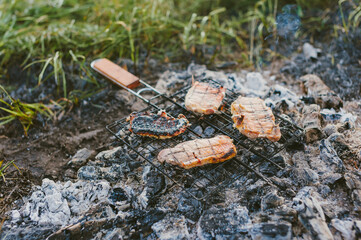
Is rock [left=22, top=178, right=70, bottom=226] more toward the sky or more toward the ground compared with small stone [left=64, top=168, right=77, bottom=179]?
more toward the sky

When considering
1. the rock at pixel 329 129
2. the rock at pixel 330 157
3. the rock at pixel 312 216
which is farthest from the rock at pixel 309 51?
the rock at pixel 312 216

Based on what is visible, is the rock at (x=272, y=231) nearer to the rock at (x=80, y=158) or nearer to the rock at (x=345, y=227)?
the rock at (x=345, y=227)

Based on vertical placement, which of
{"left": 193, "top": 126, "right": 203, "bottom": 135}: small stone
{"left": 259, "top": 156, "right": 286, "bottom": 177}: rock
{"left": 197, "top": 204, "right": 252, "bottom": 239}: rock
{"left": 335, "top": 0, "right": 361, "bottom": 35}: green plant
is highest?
{"left": 335, "top": 0, "right": 361, "bottom": 35}: green plant

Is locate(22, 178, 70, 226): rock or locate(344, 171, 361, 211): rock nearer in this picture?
locate(344, 171, 361, 211): rock

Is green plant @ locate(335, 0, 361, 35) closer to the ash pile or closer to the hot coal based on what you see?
the hot coal

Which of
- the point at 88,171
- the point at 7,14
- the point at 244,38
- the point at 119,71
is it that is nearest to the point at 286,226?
the point at 88,171

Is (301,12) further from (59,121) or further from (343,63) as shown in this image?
(59,121)

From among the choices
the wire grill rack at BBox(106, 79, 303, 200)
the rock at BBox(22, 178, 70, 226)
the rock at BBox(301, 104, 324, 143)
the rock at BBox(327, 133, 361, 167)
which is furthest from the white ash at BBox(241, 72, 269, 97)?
the rock at BBox(22, 178, 70, 226)
